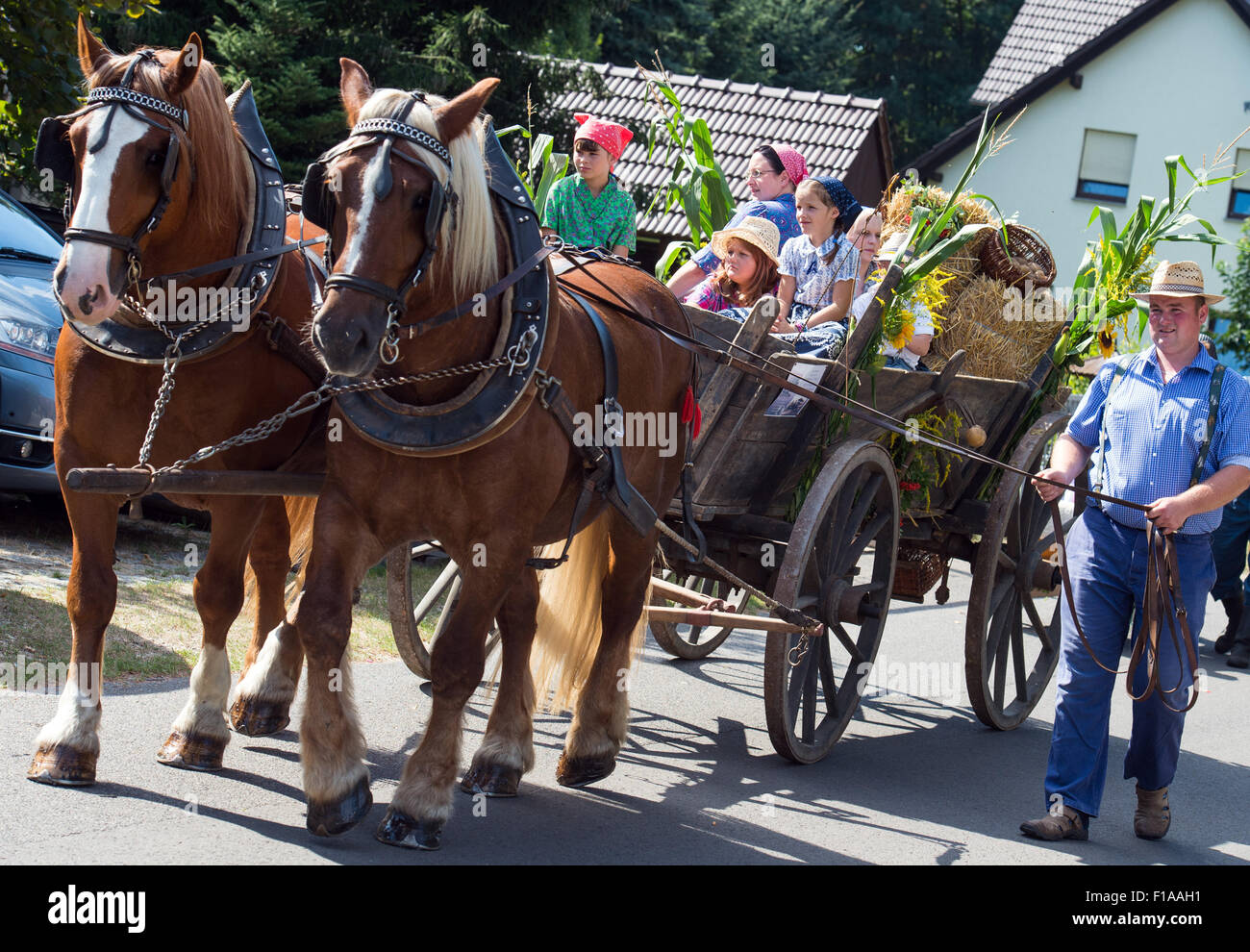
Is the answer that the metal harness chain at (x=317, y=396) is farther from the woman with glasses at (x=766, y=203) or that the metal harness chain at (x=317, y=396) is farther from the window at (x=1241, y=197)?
the window at (x=1241, y=197)

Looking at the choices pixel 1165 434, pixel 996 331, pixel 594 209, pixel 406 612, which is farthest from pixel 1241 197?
pixel 406 612

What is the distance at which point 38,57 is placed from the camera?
641 cm

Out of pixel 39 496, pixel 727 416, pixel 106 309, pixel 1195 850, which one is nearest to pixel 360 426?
pixel 106 309

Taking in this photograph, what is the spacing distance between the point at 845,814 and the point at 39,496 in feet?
18.1

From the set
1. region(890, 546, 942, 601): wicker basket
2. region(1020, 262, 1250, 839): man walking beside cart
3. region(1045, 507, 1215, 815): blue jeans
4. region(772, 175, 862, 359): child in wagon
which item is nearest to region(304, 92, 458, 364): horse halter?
region(1020, 262, 1250, 839): man walking beside cart

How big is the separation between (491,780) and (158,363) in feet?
5.59

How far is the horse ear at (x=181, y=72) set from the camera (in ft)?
12.0

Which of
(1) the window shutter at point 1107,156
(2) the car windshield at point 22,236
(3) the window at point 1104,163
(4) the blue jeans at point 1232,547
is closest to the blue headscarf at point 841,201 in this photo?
(2) the car windshield at point 22,236

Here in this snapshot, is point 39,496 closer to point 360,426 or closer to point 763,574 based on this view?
point 763,574

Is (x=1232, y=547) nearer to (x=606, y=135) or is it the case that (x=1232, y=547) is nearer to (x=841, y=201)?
(x=841, y=201)

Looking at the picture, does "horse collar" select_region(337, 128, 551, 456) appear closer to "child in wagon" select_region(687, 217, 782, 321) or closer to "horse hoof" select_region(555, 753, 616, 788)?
"horse hoof" select_region(555, 753, 616, 788)

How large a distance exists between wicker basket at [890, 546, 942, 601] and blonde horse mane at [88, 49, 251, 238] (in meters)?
3.77

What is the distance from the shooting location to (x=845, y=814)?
474cm

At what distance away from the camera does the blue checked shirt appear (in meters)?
4.56
